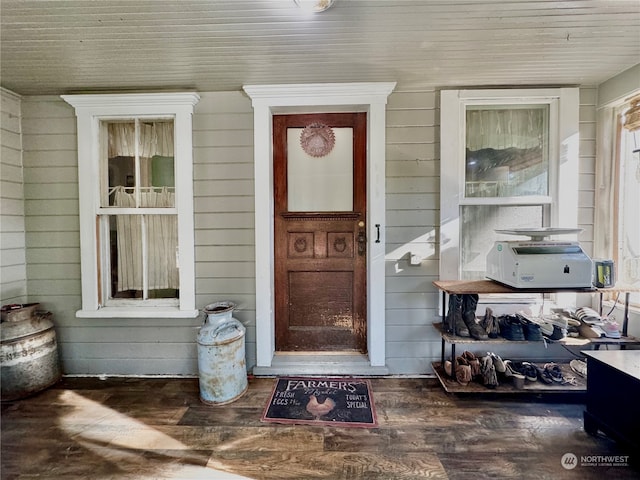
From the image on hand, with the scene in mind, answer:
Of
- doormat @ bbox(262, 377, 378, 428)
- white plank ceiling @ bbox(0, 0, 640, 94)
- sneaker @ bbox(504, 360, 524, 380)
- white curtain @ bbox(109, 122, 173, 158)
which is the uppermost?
white plank ceiling @ bbox(0, 0, 640, 94)

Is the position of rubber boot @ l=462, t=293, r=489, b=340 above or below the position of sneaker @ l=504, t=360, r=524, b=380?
above

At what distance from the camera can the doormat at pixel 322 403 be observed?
1.90m

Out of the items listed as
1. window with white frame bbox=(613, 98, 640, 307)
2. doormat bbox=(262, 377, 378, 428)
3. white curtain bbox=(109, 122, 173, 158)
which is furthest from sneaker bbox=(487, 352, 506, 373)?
white curtain bbox=(109, 122, 173, 158)

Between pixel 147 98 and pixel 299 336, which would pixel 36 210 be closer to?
pixel 147 98

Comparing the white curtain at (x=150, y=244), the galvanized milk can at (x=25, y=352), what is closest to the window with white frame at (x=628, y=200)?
the white curtain at (x=150, y=244)

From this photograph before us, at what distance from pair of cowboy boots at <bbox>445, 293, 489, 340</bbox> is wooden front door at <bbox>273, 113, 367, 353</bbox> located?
2.27ft

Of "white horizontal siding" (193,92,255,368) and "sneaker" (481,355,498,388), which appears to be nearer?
"sneaker" (481,355,498,388)

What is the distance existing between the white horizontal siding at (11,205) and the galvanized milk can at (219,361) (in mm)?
1622

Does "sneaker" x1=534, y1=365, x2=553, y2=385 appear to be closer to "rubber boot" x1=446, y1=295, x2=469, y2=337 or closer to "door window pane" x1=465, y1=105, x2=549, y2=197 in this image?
"rubber boot" x1=446, y1=295, x2=469, y2=337

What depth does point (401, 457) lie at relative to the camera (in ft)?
5.28

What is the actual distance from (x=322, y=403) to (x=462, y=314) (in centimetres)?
119

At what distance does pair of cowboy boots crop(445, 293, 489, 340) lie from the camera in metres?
2.16

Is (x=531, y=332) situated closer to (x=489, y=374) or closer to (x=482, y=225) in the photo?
(x=489, y=374)

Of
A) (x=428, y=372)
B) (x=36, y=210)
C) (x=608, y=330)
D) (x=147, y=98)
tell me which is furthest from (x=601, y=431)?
(x=36, y=210)
